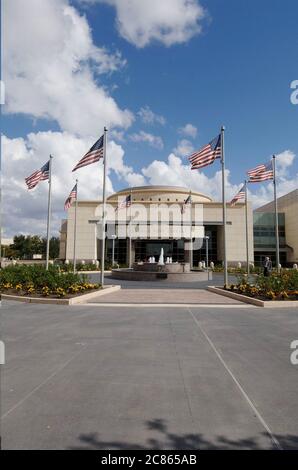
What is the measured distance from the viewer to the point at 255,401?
4.18 metres

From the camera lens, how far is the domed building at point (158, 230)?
53625mm

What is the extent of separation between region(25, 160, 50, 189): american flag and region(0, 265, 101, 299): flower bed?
211 inches

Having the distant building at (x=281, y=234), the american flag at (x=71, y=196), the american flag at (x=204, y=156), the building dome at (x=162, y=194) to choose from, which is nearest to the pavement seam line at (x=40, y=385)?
the american flag at (x=204, y=156)

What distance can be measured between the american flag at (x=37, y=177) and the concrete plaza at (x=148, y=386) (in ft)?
40.7

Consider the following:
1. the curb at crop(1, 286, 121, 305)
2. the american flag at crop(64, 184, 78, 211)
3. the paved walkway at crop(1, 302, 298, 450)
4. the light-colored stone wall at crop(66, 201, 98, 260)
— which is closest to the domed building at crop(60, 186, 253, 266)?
the light-colored stone wall at crop(66, 201, 98, 260)

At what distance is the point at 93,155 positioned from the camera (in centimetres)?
1795

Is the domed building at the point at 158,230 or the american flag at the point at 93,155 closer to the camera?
the american flag at the point at 93,155

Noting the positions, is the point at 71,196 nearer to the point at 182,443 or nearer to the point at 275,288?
the point at 275,288

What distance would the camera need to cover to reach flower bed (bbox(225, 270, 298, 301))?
1403 cm

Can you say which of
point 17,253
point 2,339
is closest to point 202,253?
point 2,339

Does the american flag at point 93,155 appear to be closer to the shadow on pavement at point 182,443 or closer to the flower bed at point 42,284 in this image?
the flower bed at point 42,284

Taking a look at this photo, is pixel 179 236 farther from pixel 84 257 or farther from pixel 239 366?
pixel 239 366

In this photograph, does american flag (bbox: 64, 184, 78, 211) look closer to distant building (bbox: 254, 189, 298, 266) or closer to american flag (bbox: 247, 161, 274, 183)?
american flag (bbox: 247, 161, 274, 183)
